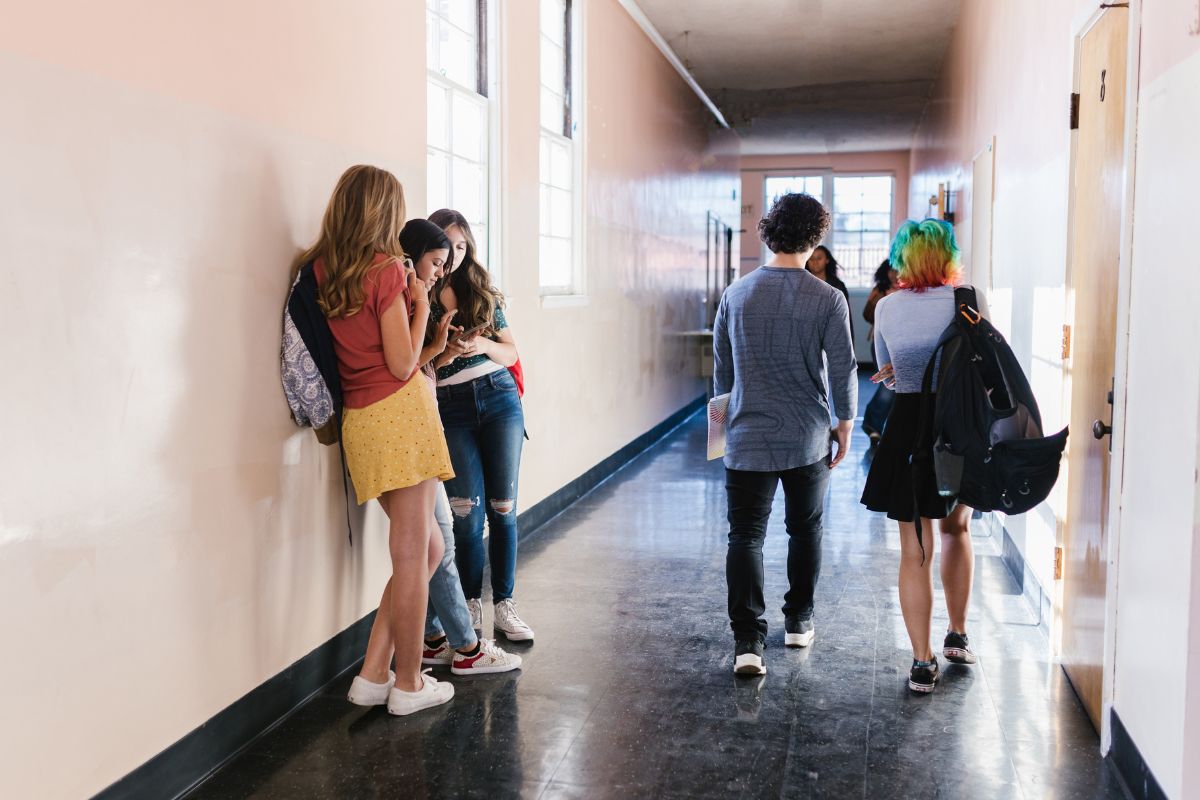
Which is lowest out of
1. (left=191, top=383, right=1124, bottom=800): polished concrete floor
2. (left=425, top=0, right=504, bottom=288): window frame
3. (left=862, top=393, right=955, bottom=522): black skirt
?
(left=191, top=383, right=1124, bottom=800): polished concrete floor

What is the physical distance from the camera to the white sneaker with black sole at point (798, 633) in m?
3.60

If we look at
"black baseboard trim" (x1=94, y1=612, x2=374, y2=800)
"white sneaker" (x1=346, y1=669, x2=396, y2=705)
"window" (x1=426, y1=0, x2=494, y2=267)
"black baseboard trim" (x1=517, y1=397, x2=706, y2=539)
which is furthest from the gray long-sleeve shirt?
"black baseboard trim" (x1=517, y1=397, x2=706, y2=539)

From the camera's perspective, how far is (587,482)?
648cm

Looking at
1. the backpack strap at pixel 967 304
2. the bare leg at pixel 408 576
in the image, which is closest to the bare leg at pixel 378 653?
the bare leg at pixel 408 576

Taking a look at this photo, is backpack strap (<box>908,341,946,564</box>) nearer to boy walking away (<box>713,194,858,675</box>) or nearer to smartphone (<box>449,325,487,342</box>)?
boy walking away (<box>713,194,858,675</box>)

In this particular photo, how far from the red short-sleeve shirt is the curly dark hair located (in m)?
1.17

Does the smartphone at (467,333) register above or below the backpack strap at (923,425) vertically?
above

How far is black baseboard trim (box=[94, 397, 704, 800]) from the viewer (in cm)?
241

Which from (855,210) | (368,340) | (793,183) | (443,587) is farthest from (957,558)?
(855,210)

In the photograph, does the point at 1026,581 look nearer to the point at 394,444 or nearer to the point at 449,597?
the point at 449,597

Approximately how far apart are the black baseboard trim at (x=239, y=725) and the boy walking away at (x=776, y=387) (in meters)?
1.23

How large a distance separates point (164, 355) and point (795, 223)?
187cm

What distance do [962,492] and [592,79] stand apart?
421 centimetres

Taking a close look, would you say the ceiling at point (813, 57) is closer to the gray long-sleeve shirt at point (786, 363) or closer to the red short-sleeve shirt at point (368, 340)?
the gray long-sleeve shirt at point (786, 363)
